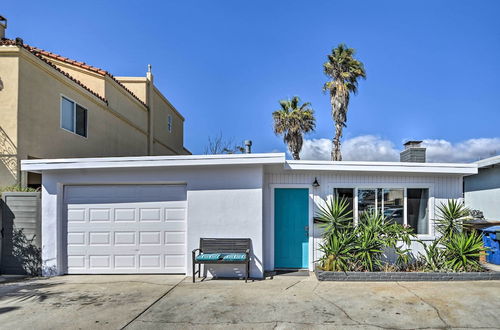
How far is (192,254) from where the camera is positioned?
7016 millimetres

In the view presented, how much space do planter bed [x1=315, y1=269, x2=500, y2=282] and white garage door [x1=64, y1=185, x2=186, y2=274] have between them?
145 inches

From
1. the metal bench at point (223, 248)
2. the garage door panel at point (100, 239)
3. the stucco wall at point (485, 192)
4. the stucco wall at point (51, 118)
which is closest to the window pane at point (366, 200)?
the metal bench at point (223, 248)

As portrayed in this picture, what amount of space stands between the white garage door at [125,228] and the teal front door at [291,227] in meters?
2.44

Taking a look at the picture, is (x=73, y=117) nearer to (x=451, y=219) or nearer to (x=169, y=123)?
(x=169, y=123)

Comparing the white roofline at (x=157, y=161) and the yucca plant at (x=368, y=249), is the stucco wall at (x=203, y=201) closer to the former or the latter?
the white roofline at (x=157, y=161)

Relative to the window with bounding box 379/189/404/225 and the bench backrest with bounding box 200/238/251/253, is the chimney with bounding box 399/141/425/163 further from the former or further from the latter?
the bench backrest with bounding box 200/238/251/253

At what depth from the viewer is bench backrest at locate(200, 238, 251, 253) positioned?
721 cm

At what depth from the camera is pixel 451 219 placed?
777cm

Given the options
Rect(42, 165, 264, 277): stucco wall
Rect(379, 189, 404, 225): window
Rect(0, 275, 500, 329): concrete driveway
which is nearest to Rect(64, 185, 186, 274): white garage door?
Rect(42, 165, 264, 277): stucco wall

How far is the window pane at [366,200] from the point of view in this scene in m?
8.18

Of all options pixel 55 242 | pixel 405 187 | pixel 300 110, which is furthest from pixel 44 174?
pixel 300 110

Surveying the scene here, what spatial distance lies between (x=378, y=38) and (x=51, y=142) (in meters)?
11.7

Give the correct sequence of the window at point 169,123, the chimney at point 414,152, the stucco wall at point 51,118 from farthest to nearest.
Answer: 1. the window at point 169,123
2. the chimney at point 414,152
3. the stucco wall at point 51,118

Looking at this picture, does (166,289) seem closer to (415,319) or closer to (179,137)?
(415,319)
